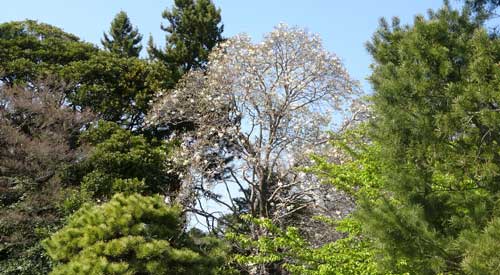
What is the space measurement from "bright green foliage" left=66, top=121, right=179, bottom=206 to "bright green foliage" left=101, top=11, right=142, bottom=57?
9775 millimetres

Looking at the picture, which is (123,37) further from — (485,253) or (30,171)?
(485,253)

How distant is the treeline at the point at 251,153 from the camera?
178 inches

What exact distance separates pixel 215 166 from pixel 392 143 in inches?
328

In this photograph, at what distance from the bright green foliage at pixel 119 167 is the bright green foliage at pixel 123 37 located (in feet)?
32.1

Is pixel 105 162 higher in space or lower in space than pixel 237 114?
Result: lower

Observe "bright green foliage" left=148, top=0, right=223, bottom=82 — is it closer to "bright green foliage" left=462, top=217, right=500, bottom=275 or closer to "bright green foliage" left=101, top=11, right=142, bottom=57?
"bright green foliage" left=101, top=11, right=142, bottom=57

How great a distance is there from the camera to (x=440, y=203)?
15.7ft

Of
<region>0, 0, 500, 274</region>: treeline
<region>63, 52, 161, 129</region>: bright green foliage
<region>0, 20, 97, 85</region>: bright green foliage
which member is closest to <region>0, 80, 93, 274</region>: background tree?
<region>0, 0, 500, 274</region>: treeline

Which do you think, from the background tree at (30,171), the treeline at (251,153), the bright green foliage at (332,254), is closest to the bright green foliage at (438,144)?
the treeline at (251,153)

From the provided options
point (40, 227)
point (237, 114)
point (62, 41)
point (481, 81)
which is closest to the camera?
point (481, 81)

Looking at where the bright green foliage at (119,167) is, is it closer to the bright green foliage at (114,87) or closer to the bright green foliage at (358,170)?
the bright green foliage at (114,87)

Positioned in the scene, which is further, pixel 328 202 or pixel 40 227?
pixel 328 202

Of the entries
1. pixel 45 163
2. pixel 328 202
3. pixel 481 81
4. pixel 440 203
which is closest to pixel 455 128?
pixel 481 81

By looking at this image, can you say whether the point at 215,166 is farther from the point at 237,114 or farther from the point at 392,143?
the point at 392,143
